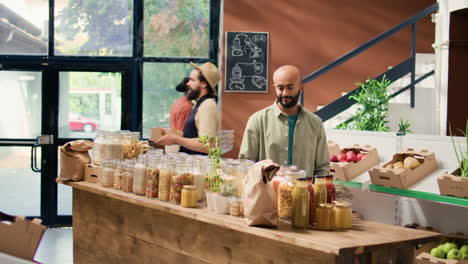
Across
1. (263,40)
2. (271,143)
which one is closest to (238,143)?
(263,40)

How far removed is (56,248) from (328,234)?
14.5ft

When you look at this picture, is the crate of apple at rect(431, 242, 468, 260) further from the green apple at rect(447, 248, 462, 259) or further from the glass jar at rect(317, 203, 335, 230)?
the glass jar at rect(317, 203, 335, 230)

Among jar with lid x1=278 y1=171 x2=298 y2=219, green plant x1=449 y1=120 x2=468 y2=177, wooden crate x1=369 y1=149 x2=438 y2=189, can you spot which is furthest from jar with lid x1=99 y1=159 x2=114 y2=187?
green plant x1=449 y1=120 x2=468 y2=177

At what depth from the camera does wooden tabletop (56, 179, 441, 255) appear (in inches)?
101

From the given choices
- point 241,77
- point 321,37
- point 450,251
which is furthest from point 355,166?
point 321,37

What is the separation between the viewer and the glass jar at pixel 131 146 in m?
4.22

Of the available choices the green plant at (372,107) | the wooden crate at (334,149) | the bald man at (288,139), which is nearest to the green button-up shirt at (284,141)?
the bald man at (288,139)

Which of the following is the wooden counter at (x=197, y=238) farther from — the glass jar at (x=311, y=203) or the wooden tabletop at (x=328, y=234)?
the glass jar at (x=311, y=203)

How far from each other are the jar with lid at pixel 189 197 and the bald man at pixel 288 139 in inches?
35.0

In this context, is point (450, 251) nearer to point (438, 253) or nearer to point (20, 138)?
point (438, 253)

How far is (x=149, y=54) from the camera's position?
299 inches

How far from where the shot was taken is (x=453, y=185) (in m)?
4.06

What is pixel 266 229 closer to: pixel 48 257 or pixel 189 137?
pixel 189 137

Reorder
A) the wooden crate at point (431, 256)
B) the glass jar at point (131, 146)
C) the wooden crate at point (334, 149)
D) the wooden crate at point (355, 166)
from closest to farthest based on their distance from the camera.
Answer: the wooden crate at point (431, 256) → the glass jar at point (131, 146) → the wooden crate at point (355, 166) → the wooden crate at point (334, 149)
